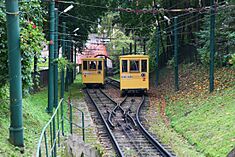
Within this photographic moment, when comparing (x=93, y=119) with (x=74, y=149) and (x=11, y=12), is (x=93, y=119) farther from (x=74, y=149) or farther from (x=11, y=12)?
(x=11, y=12)

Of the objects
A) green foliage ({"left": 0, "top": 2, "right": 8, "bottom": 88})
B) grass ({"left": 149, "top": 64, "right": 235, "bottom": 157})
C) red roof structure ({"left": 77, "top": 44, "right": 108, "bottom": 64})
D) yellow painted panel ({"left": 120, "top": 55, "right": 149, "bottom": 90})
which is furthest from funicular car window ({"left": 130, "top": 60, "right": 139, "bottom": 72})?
red roof structure ({"left": 77, "top": 44, "right": 108, "bottom": 64})

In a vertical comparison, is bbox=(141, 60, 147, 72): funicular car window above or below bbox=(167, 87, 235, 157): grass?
above

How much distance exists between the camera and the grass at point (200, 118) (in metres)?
12.3

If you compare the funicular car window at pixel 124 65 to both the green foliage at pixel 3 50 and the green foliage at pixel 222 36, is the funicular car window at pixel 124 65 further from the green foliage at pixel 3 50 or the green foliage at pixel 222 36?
the green foliage at pixel 3 50

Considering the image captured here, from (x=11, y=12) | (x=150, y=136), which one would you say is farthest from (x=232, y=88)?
(x=11, y=12)

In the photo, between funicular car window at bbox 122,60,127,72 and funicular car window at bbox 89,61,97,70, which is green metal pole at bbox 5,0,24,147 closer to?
funicular car window at bbox 122,60,127,72

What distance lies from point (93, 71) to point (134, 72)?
8.46 meters

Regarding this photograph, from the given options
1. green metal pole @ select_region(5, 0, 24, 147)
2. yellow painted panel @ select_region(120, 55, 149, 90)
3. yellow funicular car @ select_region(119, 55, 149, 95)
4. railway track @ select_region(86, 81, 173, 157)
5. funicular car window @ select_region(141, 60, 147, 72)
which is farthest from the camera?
yellow painted panel @ select_region(120, 55, 149, 90)

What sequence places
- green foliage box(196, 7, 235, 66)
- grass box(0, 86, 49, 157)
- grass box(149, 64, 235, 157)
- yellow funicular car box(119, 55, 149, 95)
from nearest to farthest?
grass box(0, 86, 49, 157) → grass box(149, 64, 235, 157) → green foliage box(196, 7, 235, 66) → yellow funicular car box(119, 55, 149, 95)

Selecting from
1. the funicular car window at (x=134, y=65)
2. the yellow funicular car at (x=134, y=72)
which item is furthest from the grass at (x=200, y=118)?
the funicular car window at (x=134, y=65)

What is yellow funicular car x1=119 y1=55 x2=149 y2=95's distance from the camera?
2717cm

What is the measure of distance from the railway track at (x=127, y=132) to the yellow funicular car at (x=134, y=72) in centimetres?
341

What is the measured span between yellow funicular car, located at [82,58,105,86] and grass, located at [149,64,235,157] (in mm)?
8872

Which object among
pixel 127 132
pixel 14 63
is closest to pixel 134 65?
pixel 127 132
